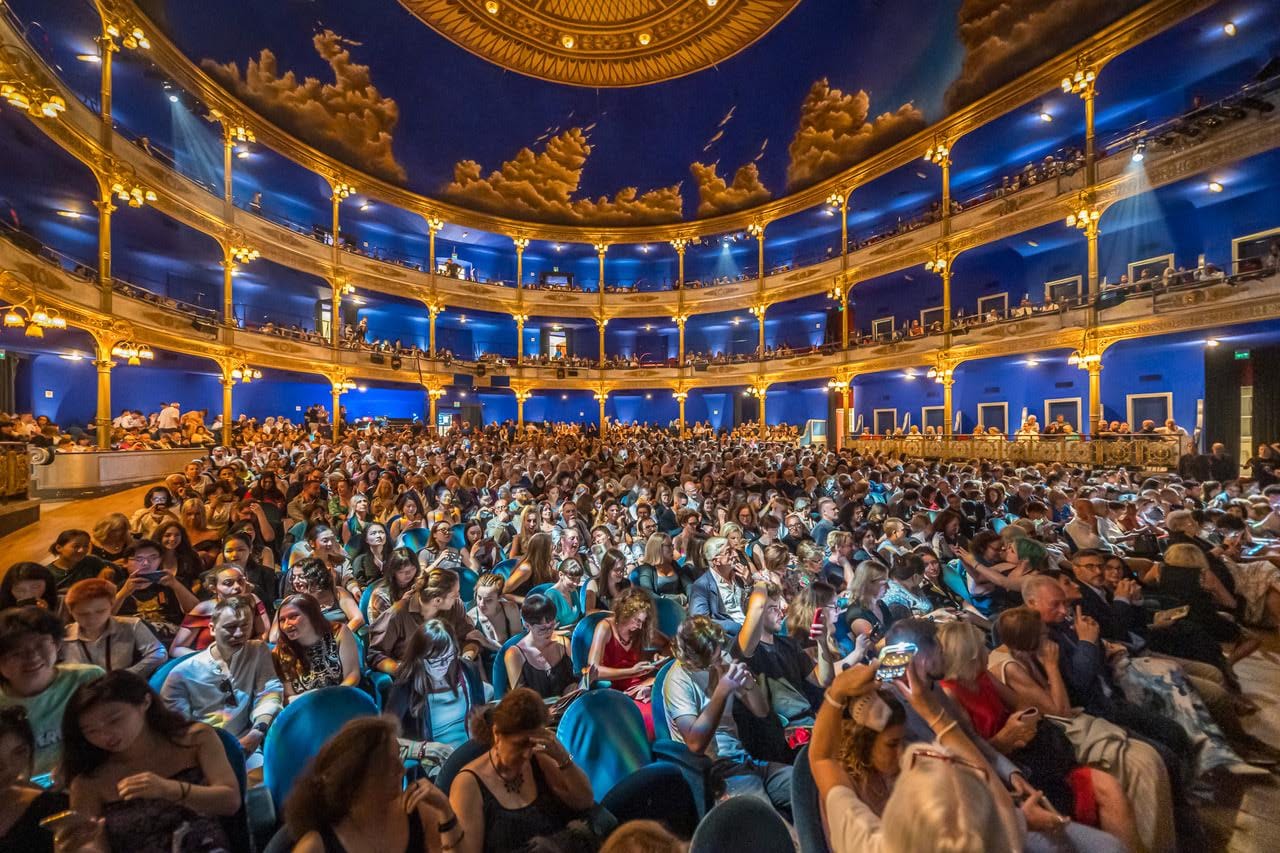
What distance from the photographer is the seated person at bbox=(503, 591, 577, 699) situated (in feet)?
9.82

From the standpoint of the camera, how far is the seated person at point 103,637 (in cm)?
277

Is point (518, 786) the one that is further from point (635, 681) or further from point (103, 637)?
point (103, 637)

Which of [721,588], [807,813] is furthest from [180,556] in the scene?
Result: [807,813]

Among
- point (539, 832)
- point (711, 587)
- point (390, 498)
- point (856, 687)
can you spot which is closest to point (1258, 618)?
point (711, 587)

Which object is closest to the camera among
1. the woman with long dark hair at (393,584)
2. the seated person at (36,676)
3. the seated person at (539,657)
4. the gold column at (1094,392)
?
the seated person at (36,676)

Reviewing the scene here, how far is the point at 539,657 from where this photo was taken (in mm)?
3098

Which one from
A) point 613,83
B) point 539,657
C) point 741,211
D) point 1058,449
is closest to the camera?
point 539,657

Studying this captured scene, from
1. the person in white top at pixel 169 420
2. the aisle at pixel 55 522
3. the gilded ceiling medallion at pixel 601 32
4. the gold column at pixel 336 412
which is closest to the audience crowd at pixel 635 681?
the aisle at pixel 55 522

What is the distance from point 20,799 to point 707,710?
232 centimetres

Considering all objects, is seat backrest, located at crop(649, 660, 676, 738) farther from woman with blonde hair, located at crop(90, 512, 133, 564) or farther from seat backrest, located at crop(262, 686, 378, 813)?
woman with blonde hair, located at crop(90, 512, 133, 564)

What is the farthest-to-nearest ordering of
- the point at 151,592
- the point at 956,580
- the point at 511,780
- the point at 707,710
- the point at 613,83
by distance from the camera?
the point at 613,83, the point at 956,580, the point at 151,592, the point at 707,710, the point at 511,780

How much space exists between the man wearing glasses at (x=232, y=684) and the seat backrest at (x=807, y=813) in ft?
7.99

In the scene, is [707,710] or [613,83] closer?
[707,710]

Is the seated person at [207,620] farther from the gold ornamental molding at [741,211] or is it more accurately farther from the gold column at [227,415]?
the gold column at [227,415]
